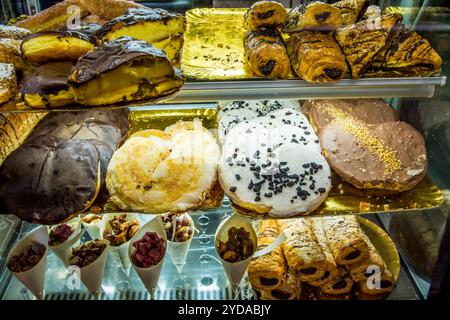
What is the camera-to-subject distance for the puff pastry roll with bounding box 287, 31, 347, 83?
1731 millimetres

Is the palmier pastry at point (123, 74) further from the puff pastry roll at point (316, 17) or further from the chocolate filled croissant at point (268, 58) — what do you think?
the puff pastry roll at point (316, 17)

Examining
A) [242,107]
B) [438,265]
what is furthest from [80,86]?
[438,265]

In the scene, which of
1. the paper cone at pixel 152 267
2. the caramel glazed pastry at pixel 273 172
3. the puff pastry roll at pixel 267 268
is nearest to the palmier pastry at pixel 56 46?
the caramel glazed pastry at pixel 273 172

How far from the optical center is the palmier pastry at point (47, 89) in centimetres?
163

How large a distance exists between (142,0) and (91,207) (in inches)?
46.0

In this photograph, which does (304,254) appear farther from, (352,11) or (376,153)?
(352,11)

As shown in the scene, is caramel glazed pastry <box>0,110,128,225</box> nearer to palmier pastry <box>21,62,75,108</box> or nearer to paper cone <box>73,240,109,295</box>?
palmier pastry <box>21,62,75,108</box>

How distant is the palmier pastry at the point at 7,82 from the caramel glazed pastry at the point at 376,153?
1498 mm

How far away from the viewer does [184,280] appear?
8.55 ft

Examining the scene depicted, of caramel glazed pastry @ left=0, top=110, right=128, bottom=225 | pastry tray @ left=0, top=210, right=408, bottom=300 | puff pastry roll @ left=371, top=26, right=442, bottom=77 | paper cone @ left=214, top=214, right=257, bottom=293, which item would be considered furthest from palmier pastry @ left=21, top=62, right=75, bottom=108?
puff pastry roll @ left=371, top=26, right=442, bottom=77

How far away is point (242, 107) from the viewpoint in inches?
96.3

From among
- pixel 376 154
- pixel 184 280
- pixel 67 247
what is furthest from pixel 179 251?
pixel 376 154

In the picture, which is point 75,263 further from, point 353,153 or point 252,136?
point 353,153

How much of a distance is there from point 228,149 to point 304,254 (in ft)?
2.66
